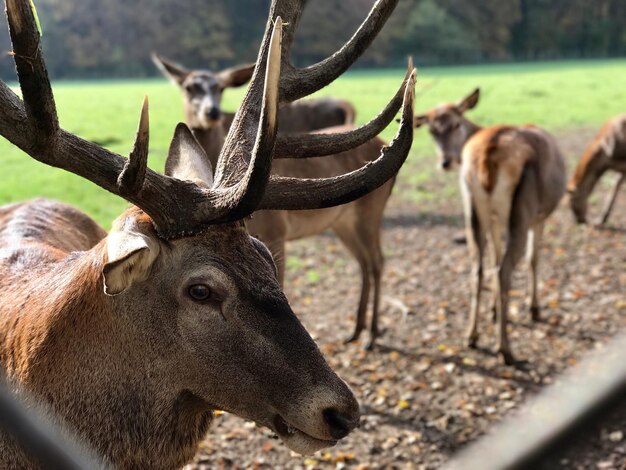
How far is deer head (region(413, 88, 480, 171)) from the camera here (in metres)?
8.27

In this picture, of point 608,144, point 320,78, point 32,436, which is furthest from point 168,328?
point 608,144

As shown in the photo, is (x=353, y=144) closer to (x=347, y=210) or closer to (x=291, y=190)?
(x=291, y=190)

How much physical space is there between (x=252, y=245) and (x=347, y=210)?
13.3 feet

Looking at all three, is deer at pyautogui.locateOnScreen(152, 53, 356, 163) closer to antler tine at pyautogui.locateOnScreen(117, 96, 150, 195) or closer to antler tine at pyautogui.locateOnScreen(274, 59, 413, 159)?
antler tine at pyautogui.locateOnScreen(274, 59, 413, 159)

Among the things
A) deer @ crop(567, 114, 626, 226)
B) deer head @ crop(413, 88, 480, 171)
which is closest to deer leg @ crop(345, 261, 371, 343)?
deer head @ crop(413, 88, 480, 171)

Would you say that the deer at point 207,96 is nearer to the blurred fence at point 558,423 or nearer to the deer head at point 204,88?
the deer head at point 204,88

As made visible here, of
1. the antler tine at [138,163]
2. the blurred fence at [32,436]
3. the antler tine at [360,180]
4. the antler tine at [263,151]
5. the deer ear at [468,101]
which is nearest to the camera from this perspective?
the blurred fence at [32,436]

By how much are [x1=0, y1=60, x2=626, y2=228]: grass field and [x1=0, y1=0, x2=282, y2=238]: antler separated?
15.6ft

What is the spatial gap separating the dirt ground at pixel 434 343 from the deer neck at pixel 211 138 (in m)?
2.01

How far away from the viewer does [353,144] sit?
10.4 feet

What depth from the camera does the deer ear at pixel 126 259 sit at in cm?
219

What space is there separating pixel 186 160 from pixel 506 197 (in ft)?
12.4

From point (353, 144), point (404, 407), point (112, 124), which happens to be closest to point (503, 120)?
point (112, 124)

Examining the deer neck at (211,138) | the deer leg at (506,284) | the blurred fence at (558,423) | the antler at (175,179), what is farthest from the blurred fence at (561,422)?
the deer neck at (211,138)
